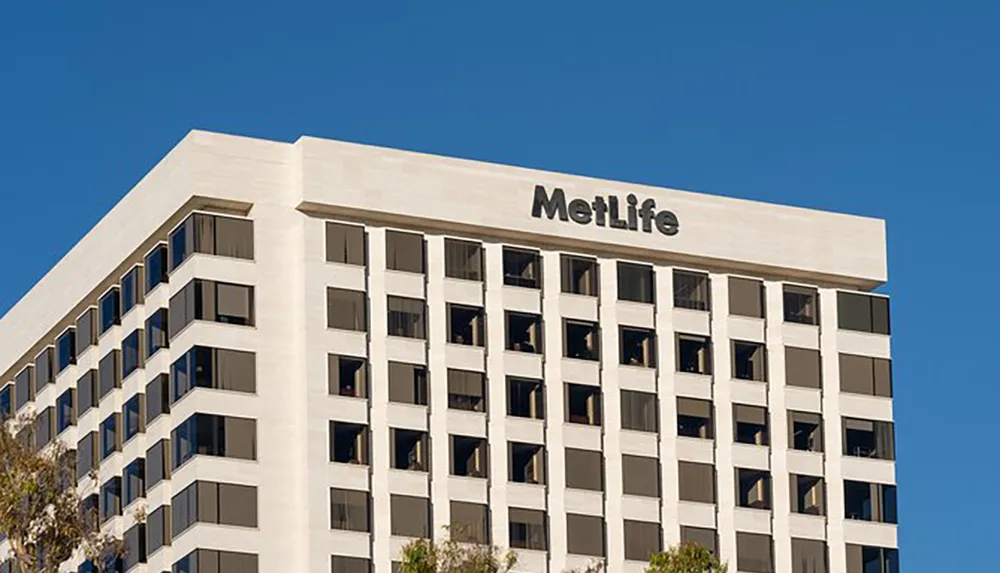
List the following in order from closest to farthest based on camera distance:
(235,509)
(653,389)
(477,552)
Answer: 1. (477,552)
2. (235,509)
3. (653,389)

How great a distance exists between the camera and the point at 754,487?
532 ft

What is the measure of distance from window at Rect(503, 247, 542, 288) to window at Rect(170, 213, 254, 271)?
12607mm

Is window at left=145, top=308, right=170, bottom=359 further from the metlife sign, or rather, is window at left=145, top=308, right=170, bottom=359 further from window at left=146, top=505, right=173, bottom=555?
the metlife sign

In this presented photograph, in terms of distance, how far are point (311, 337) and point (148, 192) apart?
12.1m

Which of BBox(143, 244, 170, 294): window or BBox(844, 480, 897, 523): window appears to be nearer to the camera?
BBox(143, 244, 170, 294): window

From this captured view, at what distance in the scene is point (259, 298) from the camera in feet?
504

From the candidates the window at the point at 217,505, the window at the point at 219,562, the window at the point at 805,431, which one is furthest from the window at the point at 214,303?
the window at the point at 805,431

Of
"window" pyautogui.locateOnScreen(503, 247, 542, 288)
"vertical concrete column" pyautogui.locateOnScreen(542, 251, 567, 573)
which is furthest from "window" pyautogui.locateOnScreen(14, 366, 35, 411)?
"vertical concrete column" pyautogui.locateOnScreen(542, 251, 567, 573)

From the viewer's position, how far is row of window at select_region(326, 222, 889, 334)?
155750 millimetres

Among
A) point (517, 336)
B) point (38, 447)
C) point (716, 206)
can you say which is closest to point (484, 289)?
point (517, 336)

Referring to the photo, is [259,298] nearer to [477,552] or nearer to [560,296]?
[560,296]

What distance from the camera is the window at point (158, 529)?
15300cm

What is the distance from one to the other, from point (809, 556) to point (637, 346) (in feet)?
42.8

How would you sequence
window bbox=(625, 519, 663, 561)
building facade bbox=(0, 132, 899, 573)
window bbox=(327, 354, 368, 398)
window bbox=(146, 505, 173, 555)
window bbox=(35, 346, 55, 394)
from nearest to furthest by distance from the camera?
building facade bbox=(0, 132, 899, 573) → window bbox=(146, 505, 173, 555) → window bbox=(327, 354, 368, 398) → window bbox=(625, 519, 663, 561) → window bbox=(35, 346, 55, 394)
